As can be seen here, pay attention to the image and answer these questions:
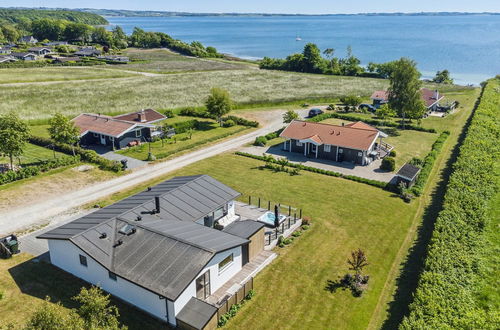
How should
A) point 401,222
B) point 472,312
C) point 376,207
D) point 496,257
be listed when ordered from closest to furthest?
point 472,312
point 496,257
point 401,222
point 376,207

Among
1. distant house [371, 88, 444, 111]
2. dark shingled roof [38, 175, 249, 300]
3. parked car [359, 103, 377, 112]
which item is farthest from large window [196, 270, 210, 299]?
distant house [371, 88, 444, 111]

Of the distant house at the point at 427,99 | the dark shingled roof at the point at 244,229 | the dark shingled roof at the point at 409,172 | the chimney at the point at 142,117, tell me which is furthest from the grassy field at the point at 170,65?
the dark shingled roof at the point at 244,229

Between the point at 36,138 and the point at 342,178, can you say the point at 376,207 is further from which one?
the point at 36,138

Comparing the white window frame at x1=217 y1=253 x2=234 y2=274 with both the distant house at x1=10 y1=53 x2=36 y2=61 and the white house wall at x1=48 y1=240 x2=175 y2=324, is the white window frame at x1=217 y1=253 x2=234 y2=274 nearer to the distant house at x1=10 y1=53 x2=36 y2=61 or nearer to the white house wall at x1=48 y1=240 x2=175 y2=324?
the white house wall at x1=48 y1=240 x2=175 y2=324

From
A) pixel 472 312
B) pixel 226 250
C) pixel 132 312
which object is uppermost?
pixel 226 250

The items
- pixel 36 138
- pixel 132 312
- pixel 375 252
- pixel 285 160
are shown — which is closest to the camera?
pixel 132 312

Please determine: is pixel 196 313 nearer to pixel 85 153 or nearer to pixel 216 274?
pixel 216 274

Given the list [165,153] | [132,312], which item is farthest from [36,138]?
[132,312]
